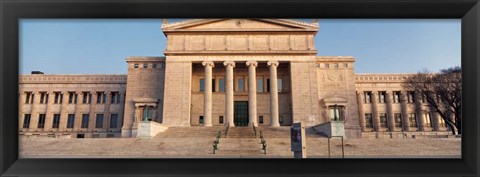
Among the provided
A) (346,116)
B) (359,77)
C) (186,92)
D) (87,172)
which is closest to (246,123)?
(186,92)

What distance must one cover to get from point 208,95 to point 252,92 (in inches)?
203

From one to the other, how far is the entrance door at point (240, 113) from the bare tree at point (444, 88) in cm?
2230

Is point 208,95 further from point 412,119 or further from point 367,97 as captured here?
point 412,119

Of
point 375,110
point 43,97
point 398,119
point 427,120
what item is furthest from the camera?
point 427,120

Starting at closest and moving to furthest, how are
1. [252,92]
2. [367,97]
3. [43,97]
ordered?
[252,92] → [43,97] → [367,97]

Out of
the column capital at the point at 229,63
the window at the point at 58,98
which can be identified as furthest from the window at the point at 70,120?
the column capital at the point at 229,63

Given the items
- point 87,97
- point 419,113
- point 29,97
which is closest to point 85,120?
point 87,97

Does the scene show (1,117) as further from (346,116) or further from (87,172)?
(346,116)

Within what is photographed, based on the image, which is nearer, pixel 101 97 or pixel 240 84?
pixel 240 84

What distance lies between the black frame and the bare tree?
36091 mm

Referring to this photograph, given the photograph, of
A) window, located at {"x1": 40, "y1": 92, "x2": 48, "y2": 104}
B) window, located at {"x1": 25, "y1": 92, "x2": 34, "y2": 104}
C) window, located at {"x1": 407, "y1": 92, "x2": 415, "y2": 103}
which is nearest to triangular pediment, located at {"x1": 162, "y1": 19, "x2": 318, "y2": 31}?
window, located at {"x1": 407, "y1": 92, "x2": 415, "y2": 103}

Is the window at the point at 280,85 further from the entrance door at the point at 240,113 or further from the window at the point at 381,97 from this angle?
the window at the point at 381,97

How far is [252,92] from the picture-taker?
4366 centimetres

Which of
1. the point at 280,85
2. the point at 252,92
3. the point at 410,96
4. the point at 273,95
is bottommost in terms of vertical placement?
the point at 410,96
